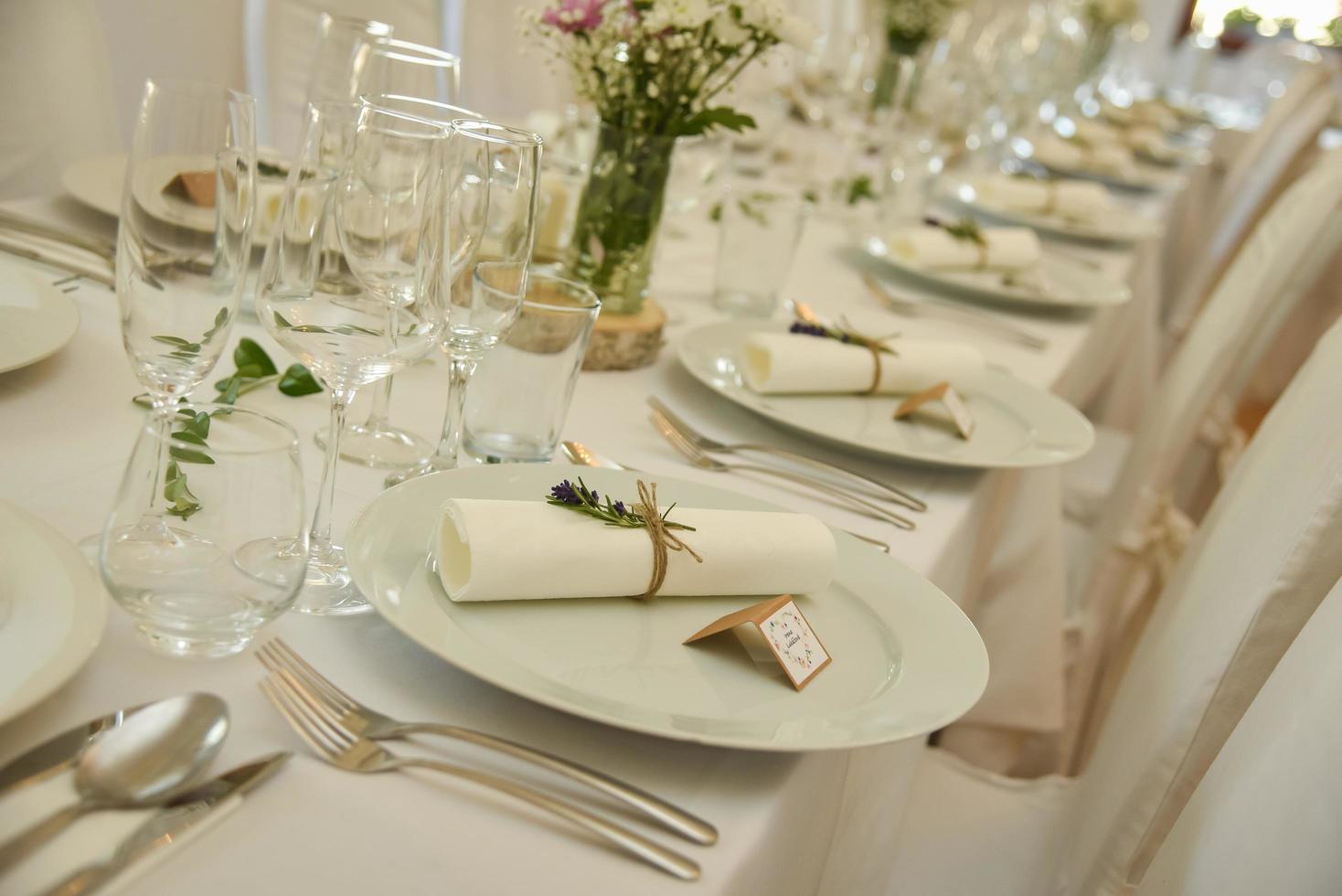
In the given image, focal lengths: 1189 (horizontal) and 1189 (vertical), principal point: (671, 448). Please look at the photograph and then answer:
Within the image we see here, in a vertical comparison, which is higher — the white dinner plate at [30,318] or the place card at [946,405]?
the white dinner plate at [30,318]

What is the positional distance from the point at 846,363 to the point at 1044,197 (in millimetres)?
1608

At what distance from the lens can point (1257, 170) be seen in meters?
3.74

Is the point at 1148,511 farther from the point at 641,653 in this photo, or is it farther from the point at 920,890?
the point at 641,653

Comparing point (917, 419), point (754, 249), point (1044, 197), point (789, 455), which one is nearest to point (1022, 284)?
point (754, 249)

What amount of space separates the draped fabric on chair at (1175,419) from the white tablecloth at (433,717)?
64 cm

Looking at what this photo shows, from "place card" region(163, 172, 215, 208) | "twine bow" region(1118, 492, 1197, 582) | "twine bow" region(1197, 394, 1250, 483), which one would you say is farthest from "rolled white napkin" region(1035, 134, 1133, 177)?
"place card" region(163, 172, 215, 208)

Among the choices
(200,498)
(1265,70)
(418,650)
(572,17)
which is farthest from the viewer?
(1265,70)

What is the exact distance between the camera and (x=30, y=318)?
95cm

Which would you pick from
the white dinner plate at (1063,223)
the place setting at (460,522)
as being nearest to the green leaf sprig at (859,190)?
the white dinner plate at (1063,223)

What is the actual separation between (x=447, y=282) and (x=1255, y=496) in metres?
0.83

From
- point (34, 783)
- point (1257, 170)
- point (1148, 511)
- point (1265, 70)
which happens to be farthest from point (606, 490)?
point (1265, 70)

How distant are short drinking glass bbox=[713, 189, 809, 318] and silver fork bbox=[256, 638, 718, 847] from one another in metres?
1.06

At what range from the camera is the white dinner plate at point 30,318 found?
0.90 meters

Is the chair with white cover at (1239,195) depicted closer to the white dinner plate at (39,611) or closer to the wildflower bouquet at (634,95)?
the wildflower bouquet at (634,95)
